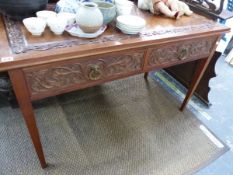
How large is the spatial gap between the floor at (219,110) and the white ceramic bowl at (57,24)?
101 centimetres

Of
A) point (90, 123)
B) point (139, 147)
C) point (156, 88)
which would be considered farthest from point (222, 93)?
point (90, 123)

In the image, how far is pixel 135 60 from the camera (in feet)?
2.95

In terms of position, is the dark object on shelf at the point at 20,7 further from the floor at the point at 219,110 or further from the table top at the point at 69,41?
the floor at the point at 219,110

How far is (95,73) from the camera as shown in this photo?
0.82 m

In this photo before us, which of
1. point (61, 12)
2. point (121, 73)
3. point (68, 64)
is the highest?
point (61, 12)

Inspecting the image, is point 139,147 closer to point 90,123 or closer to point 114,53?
point 90,123

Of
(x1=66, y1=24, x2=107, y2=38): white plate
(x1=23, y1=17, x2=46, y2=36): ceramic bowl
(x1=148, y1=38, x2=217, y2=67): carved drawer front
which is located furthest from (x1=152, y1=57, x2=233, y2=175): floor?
(x1=23, y1=17, x2=46, y2=36): ceramic bowl

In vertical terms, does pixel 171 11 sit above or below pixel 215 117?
above

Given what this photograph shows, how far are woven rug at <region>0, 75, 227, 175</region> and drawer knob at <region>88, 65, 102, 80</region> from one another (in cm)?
52

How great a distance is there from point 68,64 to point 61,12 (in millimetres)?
276

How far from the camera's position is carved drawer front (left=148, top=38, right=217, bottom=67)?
95cm

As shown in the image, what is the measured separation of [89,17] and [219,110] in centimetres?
127

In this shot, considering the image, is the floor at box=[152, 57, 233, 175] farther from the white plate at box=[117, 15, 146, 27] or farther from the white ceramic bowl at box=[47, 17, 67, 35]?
the white ceramic bowl at box=[47, 17, 67, 35]

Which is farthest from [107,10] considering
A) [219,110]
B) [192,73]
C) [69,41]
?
[219,110]
